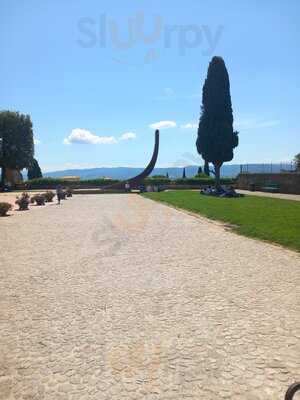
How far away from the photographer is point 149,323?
582 centimetres

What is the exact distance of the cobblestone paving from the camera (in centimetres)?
419

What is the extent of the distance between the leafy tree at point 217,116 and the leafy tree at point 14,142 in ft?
101

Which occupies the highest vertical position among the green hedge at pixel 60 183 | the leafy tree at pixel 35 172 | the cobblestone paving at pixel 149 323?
the leafy tree at pixel 35 172

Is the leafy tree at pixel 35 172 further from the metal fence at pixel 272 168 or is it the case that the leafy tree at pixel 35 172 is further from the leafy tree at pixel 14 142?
the metal fence at pixel 272 168

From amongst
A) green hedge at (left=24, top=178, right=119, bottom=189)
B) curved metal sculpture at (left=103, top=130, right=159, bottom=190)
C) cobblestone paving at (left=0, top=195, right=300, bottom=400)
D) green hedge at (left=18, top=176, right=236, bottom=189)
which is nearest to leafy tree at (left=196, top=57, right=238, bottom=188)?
green hedge at (left=18, top=176, right=236, bottom=189)

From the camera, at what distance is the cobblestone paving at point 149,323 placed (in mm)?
4188

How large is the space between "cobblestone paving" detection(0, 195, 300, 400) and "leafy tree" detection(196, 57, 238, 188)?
3033 centimetres

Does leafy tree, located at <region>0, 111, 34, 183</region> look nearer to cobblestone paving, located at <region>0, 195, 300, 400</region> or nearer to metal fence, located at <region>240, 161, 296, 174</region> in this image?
metal fence, located at <region>240, 161, 296, 174</region>

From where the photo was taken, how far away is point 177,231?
15.6 meters

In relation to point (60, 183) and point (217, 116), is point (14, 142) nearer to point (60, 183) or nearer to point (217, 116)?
point (60, 183)

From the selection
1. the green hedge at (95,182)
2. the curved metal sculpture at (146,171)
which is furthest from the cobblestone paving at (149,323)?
the curved metal sculpture at (146,171)

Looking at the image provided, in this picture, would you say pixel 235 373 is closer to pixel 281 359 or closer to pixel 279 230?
pixel 281 359

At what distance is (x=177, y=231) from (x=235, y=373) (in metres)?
11.3

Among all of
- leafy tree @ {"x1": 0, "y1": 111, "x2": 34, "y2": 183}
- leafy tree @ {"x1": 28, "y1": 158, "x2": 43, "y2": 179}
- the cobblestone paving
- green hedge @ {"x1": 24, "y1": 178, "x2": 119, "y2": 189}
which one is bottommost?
the cobblestone paving
